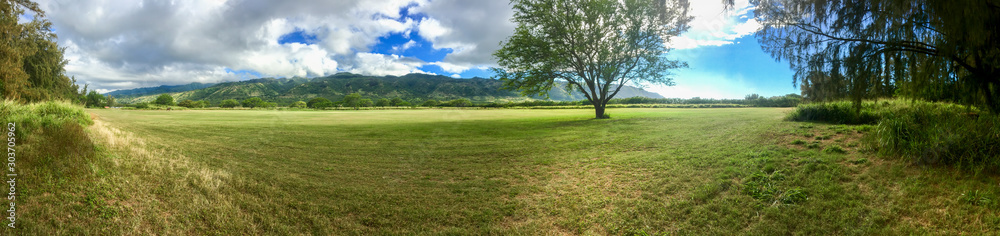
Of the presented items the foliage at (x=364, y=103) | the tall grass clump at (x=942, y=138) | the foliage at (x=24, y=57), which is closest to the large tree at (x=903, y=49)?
the tall grass clump at (x=942, y=138)

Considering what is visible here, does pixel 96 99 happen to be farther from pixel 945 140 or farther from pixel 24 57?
pixel 945 140

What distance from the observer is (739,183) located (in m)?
5.64

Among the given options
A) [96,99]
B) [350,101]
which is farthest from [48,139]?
[350,101]

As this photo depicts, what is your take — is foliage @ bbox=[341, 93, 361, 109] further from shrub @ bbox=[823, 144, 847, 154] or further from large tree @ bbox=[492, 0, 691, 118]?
shrub @ bbox=[823, 144, 847, 154]

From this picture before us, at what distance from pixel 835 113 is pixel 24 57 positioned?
32.1 metres

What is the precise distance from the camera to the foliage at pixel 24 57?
12195mm

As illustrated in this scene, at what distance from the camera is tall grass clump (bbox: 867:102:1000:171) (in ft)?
17.4

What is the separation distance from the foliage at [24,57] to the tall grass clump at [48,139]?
421 cm

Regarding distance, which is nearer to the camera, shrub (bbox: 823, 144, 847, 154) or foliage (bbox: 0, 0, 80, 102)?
shrub (bbox: 823, 144, 847, 154)

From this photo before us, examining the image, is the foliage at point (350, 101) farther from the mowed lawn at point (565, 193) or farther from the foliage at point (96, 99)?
the mowed lawn at point (565, 193)

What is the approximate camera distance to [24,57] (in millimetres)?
14445

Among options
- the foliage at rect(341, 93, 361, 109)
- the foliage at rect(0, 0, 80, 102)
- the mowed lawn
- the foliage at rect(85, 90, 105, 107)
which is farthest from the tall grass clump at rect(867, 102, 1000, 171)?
the foliage at rect(341, 93, 361, 109)

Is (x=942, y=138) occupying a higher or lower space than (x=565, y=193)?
higher

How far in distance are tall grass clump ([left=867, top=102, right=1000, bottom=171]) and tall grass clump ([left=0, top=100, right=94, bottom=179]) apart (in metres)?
15.1
